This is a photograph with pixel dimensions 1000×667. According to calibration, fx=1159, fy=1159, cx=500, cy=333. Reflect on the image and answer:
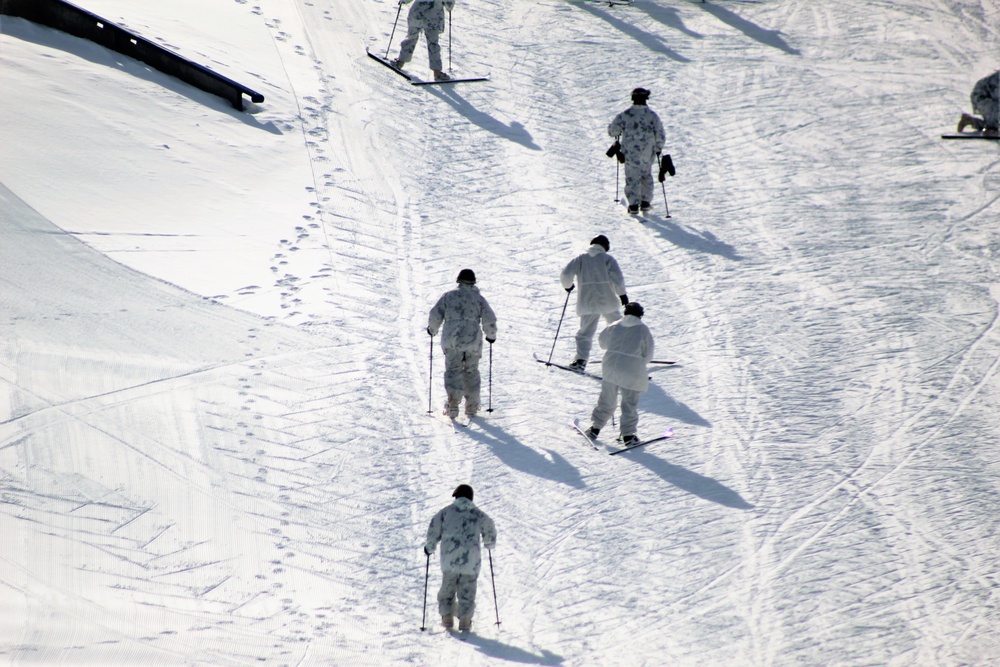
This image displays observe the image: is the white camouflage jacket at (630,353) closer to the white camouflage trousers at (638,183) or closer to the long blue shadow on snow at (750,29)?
the white camouflage trousers at (638,183)

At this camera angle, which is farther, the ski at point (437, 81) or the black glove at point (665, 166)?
the ski at point (437, 81)

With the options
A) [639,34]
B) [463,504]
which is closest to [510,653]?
[463,504]

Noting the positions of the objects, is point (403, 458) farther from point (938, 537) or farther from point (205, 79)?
point (205, 79)

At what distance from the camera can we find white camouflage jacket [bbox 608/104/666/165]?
1347 centimetres

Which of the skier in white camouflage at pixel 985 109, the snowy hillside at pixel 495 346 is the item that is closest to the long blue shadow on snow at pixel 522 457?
the snowy hillside at pixel 495 346

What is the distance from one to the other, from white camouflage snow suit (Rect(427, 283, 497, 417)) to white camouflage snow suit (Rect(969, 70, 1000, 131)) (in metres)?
8.77

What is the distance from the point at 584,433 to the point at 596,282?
1.58 m

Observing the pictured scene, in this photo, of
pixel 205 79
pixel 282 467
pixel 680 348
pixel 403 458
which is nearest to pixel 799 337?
pixel 680 348

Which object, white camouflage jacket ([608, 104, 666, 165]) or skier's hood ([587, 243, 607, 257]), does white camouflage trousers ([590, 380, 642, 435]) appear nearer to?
skier's hood ([587, 243, 607, 257])

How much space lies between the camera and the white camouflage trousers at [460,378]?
1030 centimetres

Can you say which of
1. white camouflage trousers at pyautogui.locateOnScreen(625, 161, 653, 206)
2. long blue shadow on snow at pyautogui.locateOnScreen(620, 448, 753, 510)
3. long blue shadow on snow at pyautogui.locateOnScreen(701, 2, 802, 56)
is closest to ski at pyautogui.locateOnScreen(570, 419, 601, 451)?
long blue shadow on snow at pyautogui.locateOnScreen(620, 448, 753, 510)

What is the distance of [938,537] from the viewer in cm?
882

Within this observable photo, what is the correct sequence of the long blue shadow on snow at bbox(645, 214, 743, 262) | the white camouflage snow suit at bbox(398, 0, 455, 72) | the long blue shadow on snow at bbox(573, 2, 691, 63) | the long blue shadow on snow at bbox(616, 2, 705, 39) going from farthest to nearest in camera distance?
the long blue shadow on snow at bbox(616, 2, 705, 39), the long blue shadow on snow at bbox(573, 2, 691, 63), the white camouflage snow suit at bbox(398, 0, 455, 72), the long blue shadow on snow at bbox(645, 214, 743, 262)

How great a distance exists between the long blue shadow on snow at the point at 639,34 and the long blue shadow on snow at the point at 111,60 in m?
6.42
